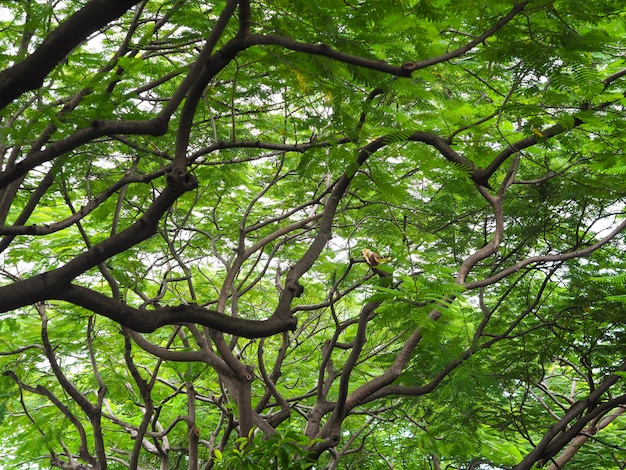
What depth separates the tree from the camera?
3445mm

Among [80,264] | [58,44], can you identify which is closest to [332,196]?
[80,264]

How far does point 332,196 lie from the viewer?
205 inches

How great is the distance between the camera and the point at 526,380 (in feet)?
19.7

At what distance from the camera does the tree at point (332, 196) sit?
345cm

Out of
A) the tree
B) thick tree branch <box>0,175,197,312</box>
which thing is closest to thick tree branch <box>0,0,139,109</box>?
the tree

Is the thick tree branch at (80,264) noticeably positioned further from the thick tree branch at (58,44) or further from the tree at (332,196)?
the thick tree branch at (58,44)

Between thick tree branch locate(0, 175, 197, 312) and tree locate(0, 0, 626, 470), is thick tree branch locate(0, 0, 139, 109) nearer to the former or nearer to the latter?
tree locate(0, 0, 626, 470)

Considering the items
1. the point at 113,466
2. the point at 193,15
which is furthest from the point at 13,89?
the point at 113,466

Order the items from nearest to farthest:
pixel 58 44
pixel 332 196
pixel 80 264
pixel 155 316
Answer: pixel 58 44 → pixel 80 264 → pixel 155 316 → pixel 332 196

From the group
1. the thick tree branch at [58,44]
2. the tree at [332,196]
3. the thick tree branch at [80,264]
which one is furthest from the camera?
the thick tree branch at [80,264]

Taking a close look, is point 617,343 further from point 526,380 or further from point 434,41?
point 434,41

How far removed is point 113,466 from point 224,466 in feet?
21.9

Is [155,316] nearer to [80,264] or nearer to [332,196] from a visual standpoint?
[80,264]

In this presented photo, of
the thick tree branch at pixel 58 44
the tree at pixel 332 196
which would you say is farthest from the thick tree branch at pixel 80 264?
the thick tree branch at pixel 58 44
